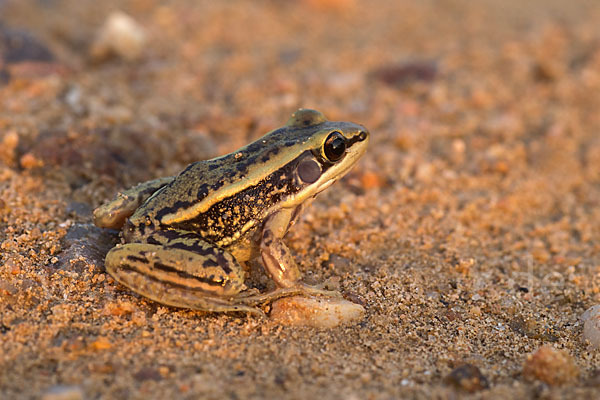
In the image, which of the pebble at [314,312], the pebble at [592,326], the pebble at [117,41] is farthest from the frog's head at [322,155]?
the pebble at [117,41]

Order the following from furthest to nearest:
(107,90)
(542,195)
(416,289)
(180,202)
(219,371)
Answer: (107,90) → (542,195) → (416,289) → (180,202) → (219,371)

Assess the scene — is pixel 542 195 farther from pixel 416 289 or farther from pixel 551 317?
pixel 416 289

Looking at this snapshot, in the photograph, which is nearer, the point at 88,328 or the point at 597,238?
the point at 88,328

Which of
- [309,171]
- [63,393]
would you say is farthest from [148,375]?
[309,171]

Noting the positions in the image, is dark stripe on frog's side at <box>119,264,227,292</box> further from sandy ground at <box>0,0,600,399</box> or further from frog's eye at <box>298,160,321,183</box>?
frog's eye at <box>298,160,321,183</box>

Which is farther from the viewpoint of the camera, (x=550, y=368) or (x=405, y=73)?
(x=405, y=73)

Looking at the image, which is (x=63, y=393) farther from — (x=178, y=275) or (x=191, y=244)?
(x=191, y=244)

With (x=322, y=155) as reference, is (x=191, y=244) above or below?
below

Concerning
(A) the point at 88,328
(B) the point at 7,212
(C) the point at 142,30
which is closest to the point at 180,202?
(A) the point at 88,328

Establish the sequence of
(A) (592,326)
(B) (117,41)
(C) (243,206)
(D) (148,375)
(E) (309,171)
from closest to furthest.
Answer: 1. (D) (148,375)
2. (A) (592,326)
3. (C) (243,206)
4. (E) (309,171)
5. (B) (117,41)
